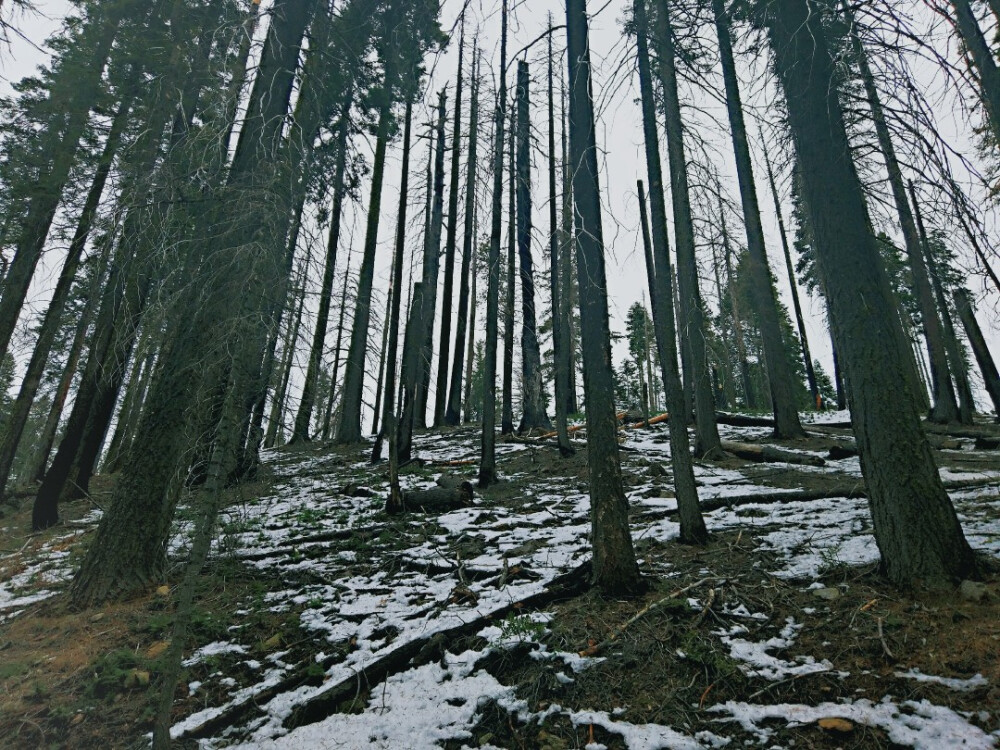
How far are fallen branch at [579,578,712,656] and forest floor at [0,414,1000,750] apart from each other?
0.8 inches

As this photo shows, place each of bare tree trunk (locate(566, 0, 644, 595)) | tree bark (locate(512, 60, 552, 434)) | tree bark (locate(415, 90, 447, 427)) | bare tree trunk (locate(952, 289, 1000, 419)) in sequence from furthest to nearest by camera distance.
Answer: bare tree trunk (locate(952, 289, 1000, 419))
tree bark (locate(512, 60, 552, 434))
tree bark (locate(415, 90, 447, 427))
bare tree trunk (locate(566, 0, 644, 595))

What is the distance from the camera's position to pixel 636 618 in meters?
3.48

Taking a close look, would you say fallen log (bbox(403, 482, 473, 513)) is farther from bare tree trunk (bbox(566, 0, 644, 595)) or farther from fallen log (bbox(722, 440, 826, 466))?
fallen log (bbox(722, 440, 826, 466))

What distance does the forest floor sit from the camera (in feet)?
8.48

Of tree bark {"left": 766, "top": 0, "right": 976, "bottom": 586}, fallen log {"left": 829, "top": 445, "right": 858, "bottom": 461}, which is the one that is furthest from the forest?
fallen log {"left": 829, "top": 445, "right": 858, "bottom": 461}

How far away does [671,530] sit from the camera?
17.9 feet

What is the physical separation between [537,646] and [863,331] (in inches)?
144

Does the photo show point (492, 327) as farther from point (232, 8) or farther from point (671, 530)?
point (232, 8)

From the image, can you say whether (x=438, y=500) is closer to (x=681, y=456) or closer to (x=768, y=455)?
(x=681, y=456)

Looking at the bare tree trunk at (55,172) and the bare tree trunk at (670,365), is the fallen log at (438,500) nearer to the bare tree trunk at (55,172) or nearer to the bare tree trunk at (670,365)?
the bare tree trunk at (670,365)

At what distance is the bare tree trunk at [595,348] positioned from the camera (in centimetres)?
395

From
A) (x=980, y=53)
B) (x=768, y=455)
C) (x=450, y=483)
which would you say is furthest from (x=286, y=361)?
(x=980, y=53)

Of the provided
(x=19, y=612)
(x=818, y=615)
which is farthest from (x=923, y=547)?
(x=19, y=612)

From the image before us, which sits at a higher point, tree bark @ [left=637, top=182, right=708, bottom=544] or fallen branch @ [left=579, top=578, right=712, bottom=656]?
tree bark @ [left=637, top=182, right=708, bottom=544]
